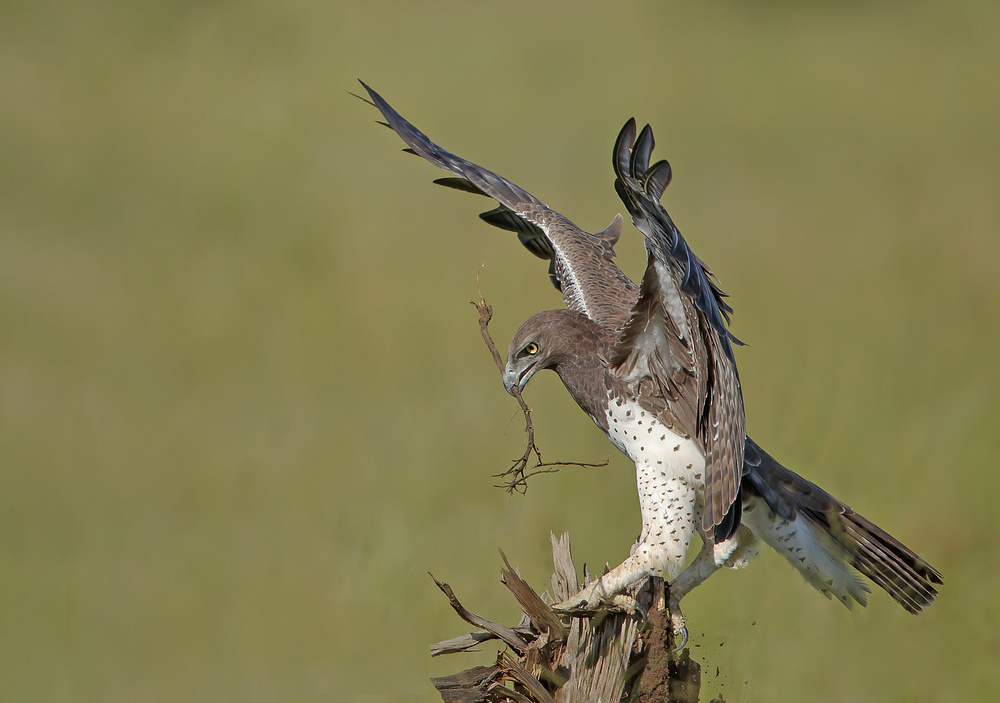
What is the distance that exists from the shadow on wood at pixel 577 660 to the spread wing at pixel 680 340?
0.52 meters

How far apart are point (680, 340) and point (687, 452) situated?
0.47 m

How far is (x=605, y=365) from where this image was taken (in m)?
4.13

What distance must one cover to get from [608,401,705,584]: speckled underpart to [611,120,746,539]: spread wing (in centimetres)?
10

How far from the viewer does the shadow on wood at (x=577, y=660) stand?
3.65m

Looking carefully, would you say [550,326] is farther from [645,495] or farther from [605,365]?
[645,495]

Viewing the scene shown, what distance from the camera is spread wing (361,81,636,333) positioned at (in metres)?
4.83

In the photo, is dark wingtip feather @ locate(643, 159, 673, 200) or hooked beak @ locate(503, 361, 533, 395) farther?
hooked beak @ locate(503, 361, 533, 395)

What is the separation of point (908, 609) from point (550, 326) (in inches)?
79.4

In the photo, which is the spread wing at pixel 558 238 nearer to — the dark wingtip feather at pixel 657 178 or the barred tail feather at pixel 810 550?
the barred tail feather at pixel 810 550

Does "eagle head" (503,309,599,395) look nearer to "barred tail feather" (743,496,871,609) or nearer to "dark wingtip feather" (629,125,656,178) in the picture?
"barred tail feather" (743,496,871,609)

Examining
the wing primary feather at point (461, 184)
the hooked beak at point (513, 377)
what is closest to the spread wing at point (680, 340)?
the hooked beak at point (513, 377)

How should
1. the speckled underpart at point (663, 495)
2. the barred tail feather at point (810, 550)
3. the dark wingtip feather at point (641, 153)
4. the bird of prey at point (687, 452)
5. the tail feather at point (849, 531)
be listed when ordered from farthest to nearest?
the barred tail feather at point (810, 550)
the tail feather at point (849, 531)
the speckled underpart at point (663, 495)
the bird of prey at point (687, 452)
the dark wingtip feather at point (641, 153)

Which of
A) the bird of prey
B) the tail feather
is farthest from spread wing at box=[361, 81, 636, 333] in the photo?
the tail feather

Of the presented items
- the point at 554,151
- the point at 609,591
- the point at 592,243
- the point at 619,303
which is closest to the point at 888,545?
the point at 609,591
